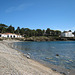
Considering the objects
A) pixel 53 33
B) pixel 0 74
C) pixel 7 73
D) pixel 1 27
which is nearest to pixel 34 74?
pixel 7 73

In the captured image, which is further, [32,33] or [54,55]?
[32,33]

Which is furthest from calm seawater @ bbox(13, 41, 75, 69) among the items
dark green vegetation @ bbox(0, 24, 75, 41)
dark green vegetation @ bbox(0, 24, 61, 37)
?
dark green vegetation @ bbox(0, 24, 61, 37)

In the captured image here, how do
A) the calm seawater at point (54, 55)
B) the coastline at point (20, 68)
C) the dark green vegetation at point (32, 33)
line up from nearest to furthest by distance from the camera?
1. the coastline at point (20, 68)
2. the calm seawater at point (54, 55)
3. the dark green vegetation at point (32, 33)

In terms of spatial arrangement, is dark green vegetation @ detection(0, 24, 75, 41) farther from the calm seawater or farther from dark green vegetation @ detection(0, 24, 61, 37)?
the calm seawater

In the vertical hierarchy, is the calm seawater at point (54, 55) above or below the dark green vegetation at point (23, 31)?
below

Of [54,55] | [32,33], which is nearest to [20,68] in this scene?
[54,55]

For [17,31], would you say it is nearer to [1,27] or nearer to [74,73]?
[1,27]

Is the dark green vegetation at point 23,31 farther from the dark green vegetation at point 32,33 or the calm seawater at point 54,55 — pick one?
the calm seawater at point 54,55

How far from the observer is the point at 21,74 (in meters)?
5.48

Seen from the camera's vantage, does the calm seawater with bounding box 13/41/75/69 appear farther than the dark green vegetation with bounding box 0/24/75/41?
No

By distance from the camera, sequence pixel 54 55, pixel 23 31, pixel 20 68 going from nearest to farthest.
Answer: pixel 20 68 → pixel 54 55 → pixel 23 31

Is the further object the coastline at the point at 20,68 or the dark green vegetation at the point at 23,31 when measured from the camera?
the dark green vegetation at the point at 23,31

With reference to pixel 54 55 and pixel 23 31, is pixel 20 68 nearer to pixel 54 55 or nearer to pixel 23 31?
pixel 54 55

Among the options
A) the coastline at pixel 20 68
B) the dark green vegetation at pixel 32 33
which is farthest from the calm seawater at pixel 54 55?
the dark green vegetation at pixel 32 33
